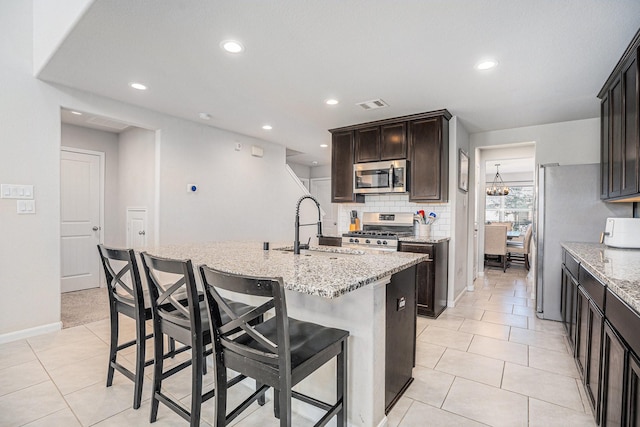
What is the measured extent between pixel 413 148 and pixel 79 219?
4734mm

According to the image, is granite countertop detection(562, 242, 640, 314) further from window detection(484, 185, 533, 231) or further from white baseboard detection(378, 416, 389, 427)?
window detection(484, 185, 533, 231)

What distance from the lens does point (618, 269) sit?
1.75m

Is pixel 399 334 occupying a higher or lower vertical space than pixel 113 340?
higher

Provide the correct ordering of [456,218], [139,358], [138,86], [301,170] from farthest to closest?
1. [301,170]
2. [456,218]
3. [138,86]
4. [139,358]

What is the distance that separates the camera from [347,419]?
65.8 inches

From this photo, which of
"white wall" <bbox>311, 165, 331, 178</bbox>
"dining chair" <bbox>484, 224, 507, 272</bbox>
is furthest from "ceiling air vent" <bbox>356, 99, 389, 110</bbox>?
"white wall" <bbox>311, 165, 331, 178</bbox>

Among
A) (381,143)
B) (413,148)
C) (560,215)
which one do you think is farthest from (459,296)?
(381,143)

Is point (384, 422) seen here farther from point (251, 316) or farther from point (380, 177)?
point (380, 177)

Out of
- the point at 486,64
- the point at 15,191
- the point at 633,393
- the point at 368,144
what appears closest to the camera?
the point at 633,393

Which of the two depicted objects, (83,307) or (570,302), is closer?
(570,302)

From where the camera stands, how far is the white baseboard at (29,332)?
2.83m

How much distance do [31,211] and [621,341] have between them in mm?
4284

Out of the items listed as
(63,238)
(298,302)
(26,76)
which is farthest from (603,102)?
(63,238)

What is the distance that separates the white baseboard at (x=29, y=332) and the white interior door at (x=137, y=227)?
1.26m
